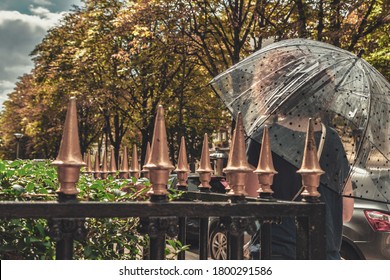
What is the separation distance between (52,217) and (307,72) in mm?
2238

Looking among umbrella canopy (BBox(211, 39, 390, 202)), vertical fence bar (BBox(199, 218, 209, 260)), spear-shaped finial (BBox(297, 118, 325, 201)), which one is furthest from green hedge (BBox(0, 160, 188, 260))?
umbrella canopy (BBox(211, 39, 390, 202))

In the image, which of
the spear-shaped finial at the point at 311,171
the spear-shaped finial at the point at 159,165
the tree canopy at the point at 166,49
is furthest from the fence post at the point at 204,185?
the tree canopy at the point at 166,49

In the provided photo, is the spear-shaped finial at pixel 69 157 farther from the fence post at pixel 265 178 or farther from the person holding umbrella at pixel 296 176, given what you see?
the person holding umbrella at pixel 296 176

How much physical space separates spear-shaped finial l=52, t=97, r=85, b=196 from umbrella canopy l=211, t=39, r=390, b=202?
1508mm

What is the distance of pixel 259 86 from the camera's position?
3.71 m

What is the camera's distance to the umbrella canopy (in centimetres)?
310

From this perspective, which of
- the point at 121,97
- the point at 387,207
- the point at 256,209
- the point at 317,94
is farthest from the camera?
the point at 121,97

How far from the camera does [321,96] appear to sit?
10.8 feet

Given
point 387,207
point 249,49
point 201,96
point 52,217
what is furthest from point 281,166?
point 201,96

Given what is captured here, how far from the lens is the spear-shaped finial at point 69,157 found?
5.85 feet

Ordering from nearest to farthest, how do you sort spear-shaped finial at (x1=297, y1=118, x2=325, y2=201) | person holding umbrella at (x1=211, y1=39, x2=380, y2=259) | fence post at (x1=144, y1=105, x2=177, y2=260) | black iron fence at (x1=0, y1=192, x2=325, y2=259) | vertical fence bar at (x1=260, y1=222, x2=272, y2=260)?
black iron fence at (x1=0, y1=192, x2=325, y2=259), fence post at (x1=144, y1=105, x2=177, y2=260), spear-shaped finial at (x1=297, y1=118, x2=325, y2=201), vertical fence bar at (x1=260, y1=222, x2=272, y2=260), person holding umbrella at (x1=211, y1=39, x2=380, y2=259)

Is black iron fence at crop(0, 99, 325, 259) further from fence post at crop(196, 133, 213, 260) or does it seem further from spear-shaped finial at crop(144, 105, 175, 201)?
fence post at crop(196, 133, 213, 260)


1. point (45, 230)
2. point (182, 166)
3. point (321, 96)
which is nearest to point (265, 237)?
point (182, 166)

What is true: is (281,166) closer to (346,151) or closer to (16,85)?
(346,151)
